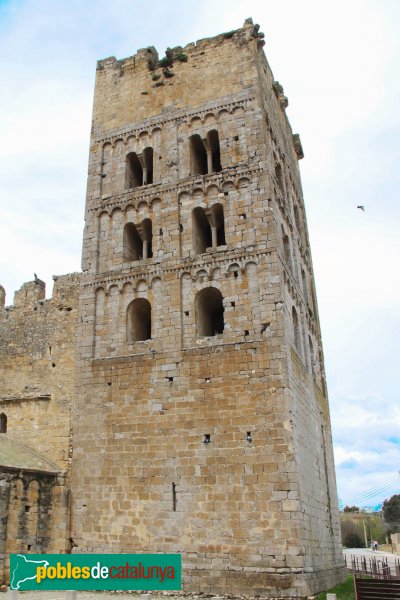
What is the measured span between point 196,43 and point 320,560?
57.5 feet

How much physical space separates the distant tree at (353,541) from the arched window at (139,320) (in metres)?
51.8

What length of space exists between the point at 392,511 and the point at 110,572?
68384 millimetres

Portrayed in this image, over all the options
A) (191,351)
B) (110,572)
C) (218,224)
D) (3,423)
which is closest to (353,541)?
(3,423)

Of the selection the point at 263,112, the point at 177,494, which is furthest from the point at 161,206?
the point at 177,494

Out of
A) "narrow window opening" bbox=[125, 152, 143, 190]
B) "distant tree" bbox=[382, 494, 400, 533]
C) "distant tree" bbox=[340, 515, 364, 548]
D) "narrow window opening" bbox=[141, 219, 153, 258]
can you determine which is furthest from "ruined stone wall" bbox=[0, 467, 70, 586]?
"distant tree" bbox=[382, 494, 400, 533]

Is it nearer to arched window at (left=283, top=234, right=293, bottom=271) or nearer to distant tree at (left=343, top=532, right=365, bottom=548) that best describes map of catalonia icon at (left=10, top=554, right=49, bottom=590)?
arched window at (left=283, top=234, right=293, bottom=271)

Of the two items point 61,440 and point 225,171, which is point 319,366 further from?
point 61,440

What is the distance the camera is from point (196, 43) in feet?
68.1

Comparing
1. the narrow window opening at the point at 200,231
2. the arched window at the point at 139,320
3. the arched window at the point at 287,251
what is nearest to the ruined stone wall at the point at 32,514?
the arched window at the point at 139,320

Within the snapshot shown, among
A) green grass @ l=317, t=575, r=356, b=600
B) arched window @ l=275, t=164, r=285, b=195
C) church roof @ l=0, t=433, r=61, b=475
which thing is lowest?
green grass @ l=317, t=575, r=356, b=600

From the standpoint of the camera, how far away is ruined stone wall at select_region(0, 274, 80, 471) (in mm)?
16719

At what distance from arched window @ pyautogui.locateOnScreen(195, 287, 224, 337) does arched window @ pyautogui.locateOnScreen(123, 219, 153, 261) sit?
2.58 m

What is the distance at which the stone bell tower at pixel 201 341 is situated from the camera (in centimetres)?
1373

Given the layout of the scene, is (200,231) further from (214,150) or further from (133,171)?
(133,171)
